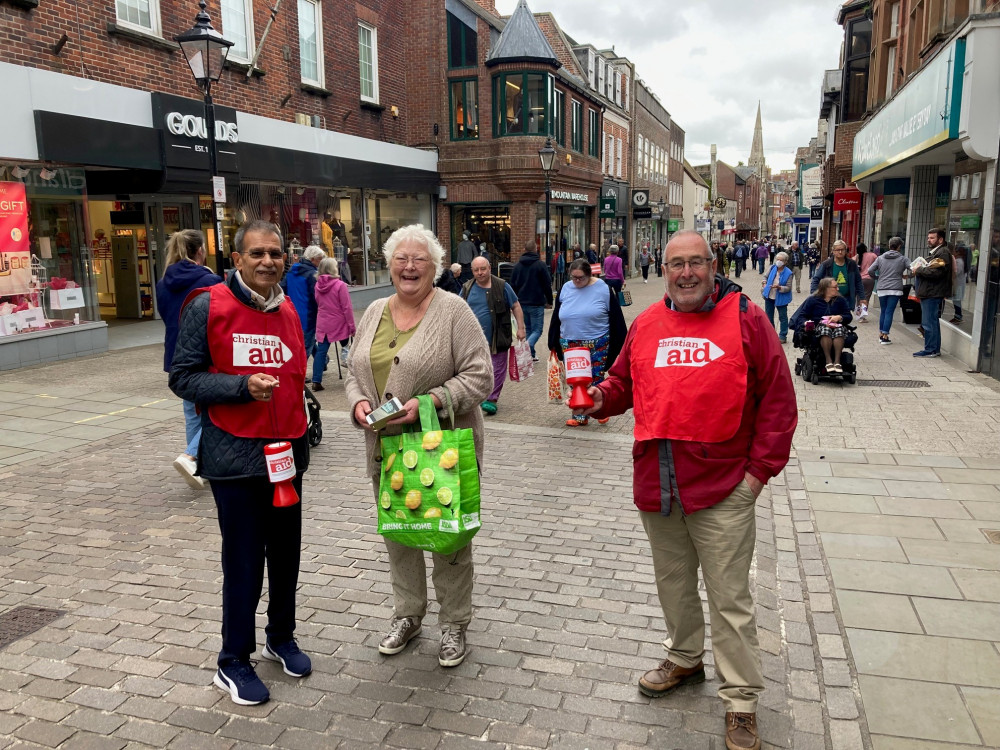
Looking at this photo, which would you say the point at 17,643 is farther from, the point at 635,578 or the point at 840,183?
the point at 840,183

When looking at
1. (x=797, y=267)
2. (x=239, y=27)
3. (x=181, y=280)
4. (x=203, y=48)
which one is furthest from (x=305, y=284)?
(x=797, y=267)

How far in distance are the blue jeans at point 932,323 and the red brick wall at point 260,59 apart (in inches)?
527

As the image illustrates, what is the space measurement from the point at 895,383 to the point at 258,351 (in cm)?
938

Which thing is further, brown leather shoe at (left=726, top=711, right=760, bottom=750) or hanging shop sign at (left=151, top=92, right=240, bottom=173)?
hanging shop sign at (left=151, top=92, right=240, bottom=173)

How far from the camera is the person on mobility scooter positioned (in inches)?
407

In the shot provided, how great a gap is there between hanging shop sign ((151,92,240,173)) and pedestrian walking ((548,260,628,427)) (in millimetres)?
8457

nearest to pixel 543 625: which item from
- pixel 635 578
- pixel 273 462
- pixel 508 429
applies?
pixel 635 578

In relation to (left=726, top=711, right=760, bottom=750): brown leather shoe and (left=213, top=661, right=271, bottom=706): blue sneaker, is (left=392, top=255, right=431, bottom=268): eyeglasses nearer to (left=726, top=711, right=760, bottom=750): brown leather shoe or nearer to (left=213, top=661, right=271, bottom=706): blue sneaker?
(left=213, top=661, right=271, bottom=706): blue sneaker

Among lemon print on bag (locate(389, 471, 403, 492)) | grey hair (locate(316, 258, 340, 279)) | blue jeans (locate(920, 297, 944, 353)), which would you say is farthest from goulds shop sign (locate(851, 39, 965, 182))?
lemon print on bag (locate(389, 471, 403, 492))

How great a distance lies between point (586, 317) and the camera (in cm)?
778

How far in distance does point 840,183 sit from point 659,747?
30754 millimetres

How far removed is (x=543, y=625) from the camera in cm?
404

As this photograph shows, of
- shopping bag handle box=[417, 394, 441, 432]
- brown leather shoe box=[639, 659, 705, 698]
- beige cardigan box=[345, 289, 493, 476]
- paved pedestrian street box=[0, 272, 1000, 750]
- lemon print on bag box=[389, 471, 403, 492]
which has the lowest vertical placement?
paved pedestrian street box=[0, 272, 1000, 750]

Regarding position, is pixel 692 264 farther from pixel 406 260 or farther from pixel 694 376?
pixel 406 260
